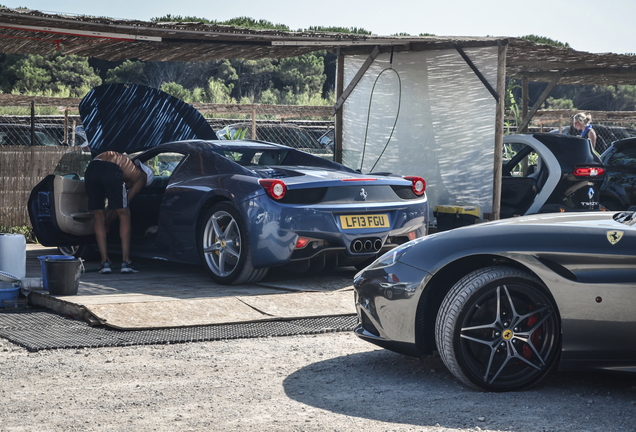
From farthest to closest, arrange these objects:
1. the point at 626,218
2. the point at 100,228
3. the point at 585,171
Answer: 1. the point at 585,171
2. the point at 100,228
3. the point at 626,218

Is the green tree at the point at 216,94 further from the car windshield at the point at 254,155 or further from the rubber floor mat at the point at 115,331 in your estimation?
the rubber floor mat at the point at 115,331

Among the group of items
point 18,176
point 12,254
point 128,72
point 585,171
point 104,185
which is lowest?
point 12,254

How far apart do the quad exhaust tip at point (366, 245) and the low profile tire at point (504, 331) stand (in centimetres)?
288

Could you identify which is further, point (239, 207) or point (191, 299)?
point (239, 207)

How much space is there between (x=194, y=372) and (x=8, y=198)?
768cm

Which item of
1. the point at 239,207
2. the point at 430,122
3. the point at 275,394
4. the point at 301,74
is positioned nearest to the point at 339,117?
the point at 430,122

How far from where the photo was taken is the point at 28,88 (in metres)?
45.4

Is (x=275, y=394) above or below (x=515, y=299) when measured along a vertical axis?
below

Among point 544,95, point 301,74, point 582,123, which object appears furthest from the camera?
point 301,74

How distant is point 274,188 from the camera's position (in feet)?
21.5

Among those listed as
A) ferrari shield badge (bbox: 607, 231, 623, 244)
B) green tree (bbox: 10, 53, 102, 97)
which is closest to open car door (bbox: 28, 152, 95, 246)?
ferrari shield badge (bbox: 607, 231, 623, 244)

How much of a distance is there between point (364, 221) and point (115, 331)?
2425 mm

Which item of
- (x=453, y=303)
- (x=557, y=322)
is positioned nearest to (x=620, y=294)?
(x=557, y=322)

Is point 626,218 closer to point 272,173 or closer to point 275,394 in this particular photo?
point 275,394
